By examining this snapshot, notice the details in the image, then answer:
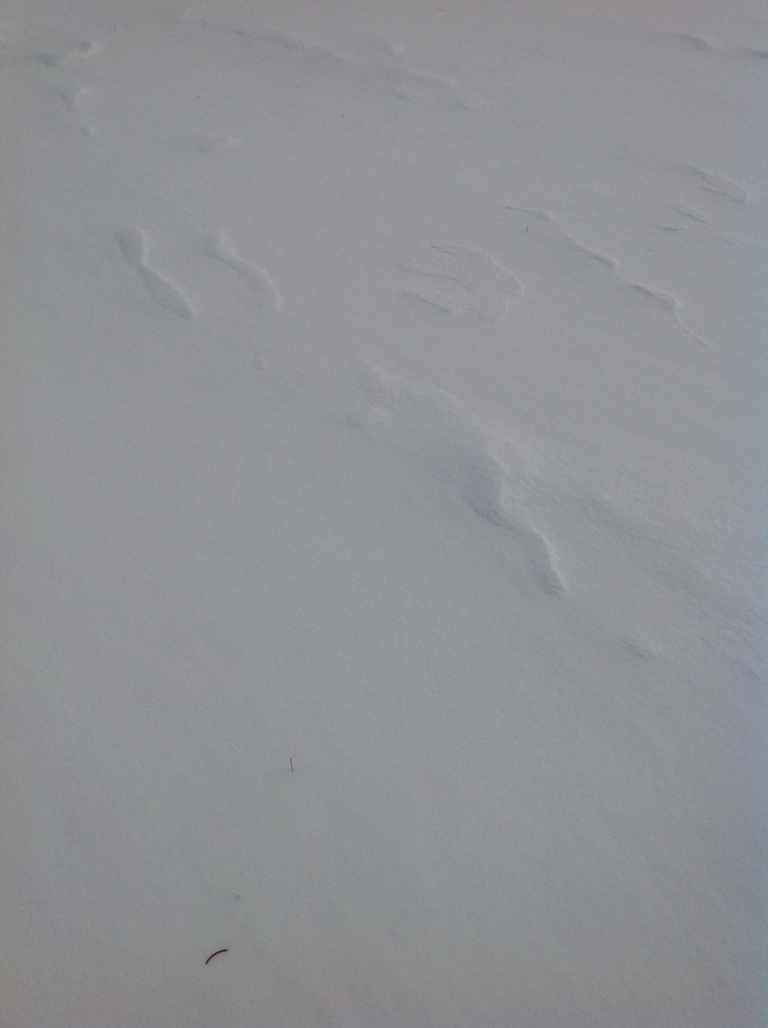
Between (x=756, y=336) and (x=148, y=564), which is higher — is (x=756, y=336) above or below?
above

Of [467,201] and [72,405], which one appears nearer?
[72,405]

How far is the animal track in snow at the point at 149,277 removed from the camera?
6.33 feet

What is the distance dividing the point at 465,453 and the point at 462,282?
656 millimetres

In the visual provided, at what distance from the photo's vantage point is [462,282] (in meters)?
2.10

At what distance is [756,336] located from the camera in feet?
6.61

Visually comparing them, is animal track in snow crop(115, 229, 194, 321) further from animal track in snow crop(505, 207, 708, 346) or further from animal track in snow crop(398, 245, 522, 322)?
animal track in snow crop(505, 207, 708, 346)

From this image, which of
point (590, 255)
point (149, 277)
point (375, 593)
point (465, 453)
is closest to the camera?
point (375, 593)

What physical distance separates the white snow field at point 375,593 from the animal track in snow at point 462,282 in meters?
0.01

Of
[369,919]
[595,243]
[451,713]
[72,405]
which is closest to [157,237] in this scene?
[72,405]

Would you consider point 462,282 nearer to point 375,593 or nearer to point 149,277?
point 149,277

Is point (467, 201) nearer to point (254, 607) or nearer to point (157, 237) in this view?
point (157, 237)

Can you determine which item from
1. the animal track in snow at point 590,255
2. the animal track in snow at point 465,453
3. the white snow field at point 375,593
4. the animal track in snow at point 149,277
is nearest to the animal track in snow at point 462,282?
the white snow field at point 375,593

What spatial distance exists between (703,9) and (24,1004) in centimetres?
445

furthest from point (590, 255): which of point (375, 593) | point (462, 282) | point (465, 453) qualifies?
point (375, 593)
